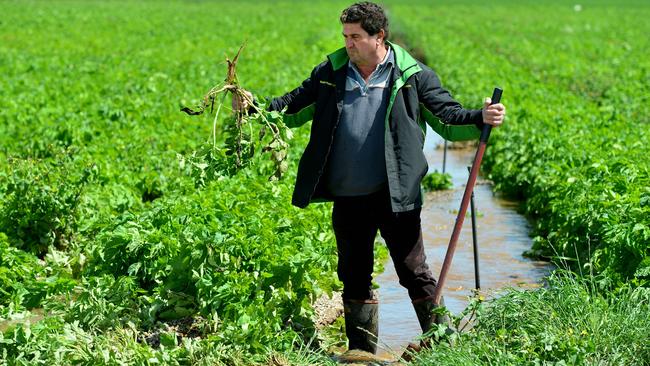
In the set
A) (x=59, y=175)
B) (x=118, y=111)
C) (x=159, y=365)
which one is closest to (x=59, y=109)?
(x=118, y=111)

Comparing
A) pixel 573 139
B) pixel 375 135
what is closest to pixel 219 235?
pixel 375 135

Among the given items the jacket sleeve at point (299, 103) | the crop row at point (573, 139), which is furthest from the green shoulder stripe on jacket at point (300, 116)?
the crop row at point (573, 139)

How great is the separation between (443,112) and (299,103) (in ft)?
2.74

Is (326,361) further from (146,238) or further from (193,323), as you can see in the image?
(146,238)

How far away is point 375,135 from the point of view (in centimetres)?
639

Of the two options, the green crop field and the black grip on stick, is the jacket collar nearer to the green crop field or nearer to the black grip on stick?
the black grip on stick

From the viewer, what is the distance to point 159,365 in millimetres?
6008

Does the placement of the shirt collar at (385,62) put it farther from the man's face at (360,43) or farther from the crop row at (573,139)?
the crop row at (573,139)

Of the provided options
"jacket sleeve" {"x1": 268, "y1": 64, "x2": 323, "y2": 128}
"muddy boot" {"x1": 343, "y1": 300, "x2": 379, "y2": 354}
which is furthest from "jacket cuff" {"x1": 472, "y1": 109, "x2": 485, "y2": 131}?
"muddy boot" {"x1": 343, "y1": 300, "x2": 379, "y2": 354}

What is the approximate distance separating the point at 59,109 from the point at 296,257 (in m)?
9.44

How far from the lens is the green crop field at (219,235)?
19.8 feet

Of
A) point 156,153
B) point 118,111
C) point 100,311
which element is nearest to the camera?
point 100,311

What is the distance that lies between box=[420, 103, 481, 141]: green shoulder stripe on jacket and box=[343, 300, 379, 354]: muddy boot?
3.62 ft

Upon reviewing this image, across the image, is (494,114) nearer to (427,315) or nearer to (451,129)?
(451,129)
